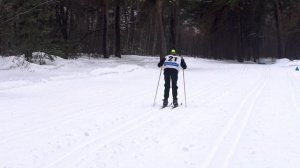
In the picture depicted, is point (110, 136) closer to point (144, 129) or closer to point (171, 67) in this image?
Answer: point (144, 129)

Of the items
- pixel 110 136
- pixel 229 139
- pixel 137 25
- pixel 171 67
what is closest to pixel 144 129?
pixel 110 136

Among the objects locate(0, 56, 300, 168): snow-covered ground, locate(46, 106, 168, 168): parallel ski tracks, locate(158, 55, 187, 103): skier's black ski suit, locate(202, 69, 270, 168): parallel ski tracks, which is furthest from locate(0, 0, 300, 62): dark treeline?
locate(202, 69, 270, 168): parallel ski tracks

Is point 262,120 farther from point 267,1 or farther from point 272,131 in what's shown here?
point 267,1

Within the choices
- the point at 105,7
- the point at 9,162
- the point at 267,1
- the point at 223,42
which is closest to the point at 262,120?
the point at 9,162

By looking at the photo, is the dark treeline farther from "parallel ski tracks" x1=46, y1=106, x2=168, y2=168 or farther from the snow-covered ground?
"parallel ski tracks" x1=46, y1=106, x2=168, y2=168

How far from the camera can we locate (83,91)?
62.9ft

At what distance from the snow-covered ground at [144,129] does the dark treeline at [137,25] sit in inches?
259

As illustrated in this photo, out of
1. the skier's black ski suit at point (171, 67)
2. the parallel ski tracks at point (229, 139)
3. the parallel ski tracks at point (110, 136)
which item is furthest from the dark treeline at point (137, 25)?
the parallel ski tracks at point (229, 139)

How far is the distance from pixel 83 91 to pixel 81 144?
10.3 m

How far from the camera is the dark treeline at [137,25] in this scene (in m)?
27.3

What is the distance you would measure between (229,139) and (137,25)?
121 feet

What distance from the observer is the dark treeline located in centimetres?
2733

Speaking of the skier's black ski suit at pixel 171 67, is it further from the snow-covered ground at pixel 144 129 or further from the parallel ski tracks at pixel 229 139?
the parallel ski tracks at pixel 229 139

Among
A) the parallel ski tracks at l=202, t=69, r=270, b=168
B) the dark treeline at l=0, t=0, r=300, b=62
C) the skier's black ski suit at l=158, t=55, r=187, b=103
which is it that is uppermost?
the dark treeline at l=0, t=0, r=300, b=62
